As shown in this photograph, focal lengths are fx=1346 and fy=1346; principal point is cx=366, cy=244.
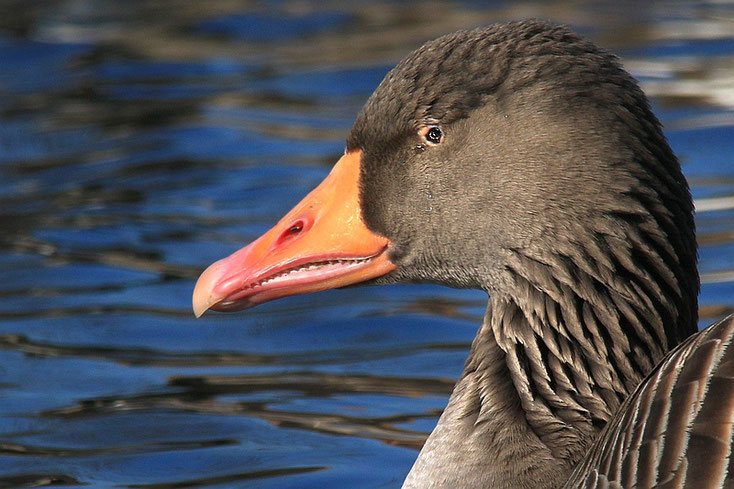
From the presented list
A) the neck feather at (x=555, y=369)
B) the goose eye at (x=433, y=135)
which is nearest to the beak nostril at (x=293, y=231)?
the goose eye at (x=433, y=135)

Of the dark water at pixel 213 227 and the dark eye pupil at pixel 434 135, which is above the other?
the dark eye pupil at pixel 434 135

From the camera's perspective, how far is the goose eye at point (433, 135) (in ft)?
17.8

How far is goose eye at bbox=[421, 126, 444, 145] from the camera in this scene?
17.8 feet

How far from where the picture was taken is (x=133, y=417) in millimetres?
7477

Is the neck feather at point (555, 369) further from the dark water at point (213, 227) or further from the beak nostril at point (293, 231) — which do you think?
the dark water at point (213, 227)

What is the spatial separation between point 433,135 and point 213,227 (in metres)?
5.64

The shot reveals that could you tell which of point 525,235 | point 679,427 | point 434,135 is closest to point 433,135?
point 434,135

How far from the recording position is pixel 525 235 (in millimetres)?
5258

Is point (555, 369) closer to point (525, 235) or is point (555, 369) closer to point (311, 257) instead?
point (525, 235)

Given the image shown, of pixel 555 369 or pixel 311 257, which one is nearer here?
pixel 555 369

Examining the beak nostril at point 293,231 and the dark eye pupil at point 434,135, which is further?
the beak nostril at point 293,231

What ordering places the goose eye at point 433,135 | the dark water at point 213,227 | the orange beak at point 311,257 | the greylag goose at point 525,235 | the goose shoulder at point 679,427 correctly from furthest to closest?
1. the dark water at point 213,227
2. the orange beak at point 311,257
3. the goose eye at point 433,135
4. the greylag goose at point 525,235
5. the goose shoulder at point 679,427

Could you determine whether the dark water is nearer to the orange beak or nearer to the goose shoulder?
the orange beak

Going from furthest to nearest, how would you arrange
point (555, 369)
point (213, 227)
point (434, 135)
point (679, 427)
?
point (213, 227) → point (434, 135) → point (555, 369) → point (679, 427)
